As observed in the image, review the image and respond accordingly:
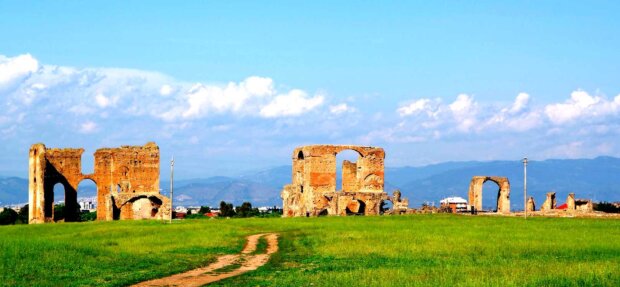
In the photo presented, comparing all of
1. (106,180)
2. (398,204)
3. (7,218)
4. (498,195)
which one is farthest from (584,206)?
(7,218)

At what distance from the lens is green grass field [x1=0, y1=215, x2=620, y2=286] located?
953 inches

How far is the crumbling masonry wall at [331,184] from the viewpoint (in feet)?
251

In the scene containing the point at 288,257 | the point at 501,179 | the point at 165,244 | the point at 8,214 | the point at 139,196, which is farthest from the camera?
the point at 8,214

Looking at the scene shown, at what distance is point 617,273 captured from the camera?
2422 cm

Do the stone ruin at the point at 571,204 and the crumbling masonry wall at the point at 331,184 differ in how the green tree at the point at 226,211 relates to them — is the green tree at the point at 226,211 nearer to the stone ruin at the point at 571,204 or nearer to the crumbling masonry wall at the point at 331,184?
the crumbling masonry wall at the point at 331,184

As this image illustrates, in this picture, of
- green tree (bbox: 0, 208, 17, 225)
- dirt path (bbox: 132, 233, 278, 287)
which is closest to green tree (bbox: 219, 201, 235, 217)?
green tree (bbox: 0, 208, 17, 225)

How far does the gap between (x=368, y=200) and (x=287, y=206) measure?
32.8ft

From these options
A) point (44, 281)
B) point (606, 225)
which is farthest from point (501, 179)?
point (44, 281)

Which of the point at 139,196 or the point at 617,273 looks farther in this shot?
the point at 139,196

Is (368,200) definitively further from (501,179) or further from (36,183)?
(36,183)

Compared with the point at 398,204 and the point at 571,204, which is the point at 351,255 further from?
the point at 571,204

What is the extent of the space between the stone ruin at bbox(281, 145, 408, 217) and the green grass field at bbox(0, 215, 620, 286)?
26974mm

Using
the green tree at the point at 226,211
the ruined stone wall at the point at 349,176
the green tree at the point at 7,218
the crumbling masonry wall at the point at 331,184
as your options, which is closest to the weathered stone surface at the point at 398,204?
the crumbling masonry wall at the point at 331,184

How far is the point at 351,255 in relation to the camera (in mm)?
31984
